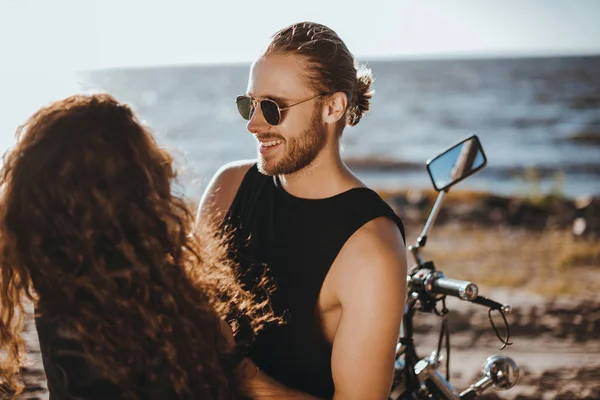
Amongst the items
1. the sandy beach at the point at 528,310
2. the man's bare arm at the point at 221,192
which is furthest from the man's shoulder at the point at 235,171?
the sandy beach at the point at 528,310

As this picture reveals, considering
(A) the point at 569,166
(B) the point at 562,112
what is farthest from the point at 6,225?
(B) the point at 562,112

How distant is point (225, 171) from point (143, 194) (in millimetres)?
1098

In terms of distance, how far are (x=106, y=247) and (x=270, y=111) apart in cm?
104

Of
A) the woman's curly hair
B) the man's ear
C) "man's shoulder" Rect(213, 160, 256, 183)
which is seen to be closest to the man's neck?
the man's ear

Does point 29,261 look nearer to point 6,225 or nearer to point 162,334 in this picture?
point 6,225

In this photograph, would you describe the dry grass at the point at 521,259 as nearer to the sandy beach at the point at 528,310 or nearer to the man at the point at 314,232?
the sandy beach at the point at 528,310

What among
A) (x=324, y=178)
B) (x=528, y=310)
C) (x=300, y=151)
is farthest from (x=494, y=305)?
(x=528, y=310)

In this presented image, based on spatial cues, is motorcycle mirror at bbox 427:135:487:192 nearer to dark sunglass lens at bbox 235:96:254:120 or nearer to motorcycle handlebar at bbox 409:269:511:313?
motorcycle handlebar at bbox 409:269:511:313

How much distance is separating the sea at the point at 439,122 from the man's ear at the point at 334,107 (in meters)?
0.61

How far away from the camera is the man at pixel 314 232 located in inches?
92.4

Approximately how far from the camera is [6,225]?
1891 millimetres

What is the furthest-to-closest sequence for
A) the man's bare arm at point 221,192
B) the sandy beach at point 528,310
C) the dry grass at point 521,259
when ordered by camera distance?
1. the dry grass at point 521,259
2. the sandy beach at point 528,310
3. the man's bare arm at point 221,192

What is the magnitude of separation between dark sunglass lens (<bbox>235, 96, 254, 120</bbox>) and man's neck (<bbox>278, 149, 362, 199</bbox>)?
31cm

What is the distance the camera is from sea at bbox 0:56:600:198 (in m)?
Answer: 21.8
